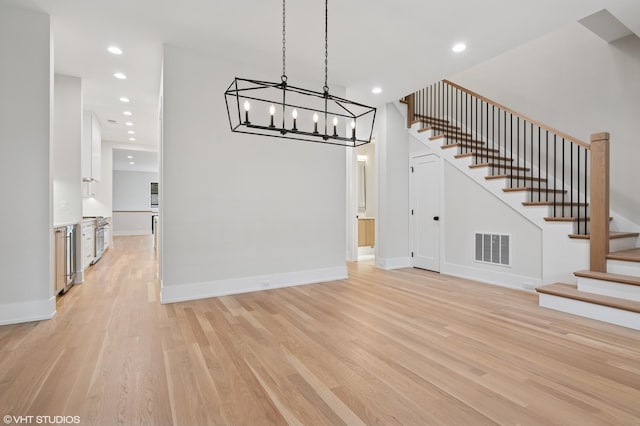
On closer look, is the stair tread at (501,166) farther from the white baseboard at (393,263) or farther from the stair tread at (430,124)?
the white baseboard at (393,263)

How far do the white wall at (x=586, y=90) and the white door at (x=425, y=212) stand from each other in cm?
184

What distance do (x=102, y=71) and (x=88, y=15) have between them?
158cm

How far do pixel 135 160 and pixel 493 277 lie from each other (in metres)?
12.5

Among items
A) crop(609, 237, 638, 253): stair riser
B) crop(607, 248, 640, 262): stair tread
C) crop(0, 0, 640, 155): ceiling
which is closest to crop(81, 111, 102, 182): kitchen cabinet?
crop(0, 0, 640, 155): ceiling

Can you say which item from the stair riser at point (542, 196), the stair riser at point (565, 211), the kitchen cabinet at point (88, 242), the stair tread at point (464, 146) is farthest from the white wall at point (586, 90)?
the kitchen cabinet at point (88, 242)

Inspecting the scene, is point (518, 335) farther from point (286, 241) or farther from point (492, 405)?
point (286, 241)

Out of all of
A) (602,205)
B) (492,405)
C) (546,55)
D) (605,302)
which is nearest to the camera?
(492,405)

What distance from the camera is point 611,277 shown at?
3285 millimetres

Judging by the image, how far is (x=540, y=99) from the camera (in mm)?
5191

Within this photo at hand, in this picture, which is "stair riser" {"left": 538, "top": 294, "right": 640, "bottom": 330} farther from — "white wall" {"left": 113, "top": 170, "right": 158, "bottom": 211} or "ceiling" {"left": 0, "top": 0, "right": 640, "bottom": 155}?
"white wall" {"left": 113, "top": 170, "right": 158, "bottom": 211}

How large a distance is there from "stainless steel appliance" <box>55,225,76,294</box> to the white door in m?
5.51

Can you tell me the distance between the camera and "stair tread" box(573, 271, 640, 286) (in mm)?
3135

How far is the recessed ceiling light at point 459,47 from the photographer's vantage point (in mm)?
3846

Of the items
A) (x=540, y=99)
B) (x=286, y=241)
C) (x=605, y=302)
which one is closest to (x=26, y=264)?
(x=286, y=241)
